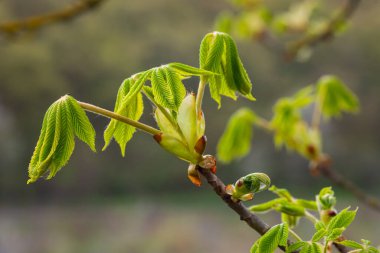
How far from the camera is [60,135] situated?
0.36 m

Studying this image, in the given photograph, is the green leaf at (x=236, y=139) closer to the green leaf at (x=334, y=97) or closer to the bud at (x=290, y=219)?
the green leaf at (x=334, y=97)

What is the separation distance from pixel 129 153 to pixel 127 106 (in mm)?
3134

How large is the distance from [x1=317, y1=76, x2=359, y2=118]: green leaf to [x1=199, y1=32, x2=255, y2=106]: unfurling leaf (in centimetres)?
53

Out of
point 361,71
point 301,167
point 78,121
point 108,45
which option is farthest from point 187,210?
point 78,121

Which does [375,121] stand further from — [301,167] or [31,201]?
[31,201]

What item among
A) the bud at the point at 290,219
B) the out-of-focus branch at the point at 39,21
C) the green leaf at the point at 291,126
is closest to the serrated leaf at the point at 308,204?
the bud at the point at 290,219

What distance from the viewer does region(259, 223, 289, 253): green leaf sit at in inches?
12.9

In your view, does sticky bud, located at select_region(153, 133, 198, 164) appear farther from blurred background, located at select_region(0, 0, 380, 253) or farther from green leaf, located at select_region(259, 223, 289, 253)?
blurred background, located at select_region(0, 0, 380, 253)

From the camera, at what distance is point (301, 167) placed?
11.5 feet

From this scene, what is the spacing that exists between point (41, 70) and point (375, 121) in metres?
2.17

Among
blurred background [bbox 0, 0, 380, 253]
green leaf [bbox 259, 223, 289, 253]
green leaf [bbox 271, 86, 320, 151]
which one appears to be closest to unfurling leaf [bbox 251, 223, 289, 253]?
green leaf [bbox 259, 223, 289, 253]

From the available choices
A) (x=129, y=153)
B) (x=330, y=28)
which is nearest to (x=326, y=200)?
(x=330, y=28)

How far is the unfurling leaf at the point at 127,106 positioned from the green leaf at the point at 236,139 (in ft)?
1.85

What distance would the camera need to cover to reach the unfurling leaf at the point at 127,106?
34cm
